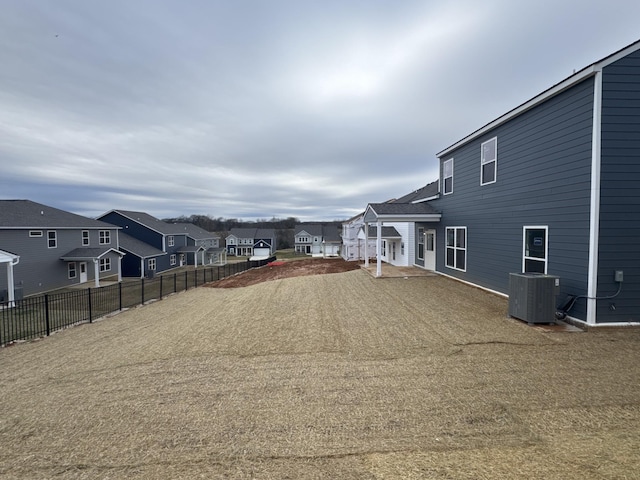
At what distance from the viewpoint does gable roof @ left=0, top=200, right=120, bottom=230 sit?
2088 cm

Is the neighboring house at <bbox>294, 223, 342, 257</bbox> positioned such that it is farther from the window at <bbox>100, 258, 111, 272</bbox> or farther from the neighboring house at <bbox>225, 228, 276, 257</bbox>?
the window at <bbox>100, 258, 111, 272</bbox>

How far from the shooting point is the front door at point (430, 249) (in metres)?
15.4

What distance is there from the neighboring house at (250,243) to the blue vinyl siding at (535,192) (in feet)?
179

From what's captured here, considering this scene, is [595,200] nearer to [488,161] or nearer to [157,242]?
[488,161]

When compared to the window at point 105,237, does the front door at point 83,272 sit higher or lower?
lower

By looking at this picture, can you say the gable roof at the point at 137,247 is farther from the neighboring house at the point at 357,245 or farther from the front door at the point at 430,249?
the front door at the point at 430,249

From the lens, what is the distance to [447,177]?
45.0 feet

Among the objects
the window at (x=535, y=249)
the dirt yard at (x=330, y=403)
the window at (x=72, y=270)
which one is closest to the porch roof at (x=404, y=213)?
the window at (x=535, y=249)

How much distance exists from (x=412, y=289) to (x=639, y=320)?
5.68 meters

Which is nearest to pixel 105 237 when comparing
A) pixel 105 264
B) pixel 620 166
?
pixel 105 264

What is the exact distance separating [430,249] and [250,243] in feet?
174

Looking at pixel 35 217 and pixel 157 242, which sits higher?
pixel 35 217

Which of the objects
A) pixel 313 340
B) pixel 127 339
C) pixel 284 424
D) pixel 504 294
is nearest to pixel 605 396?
pixel 284 424

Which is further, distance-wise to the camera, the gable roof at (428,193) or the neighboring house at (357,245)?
the neighboring house at (357,245)
